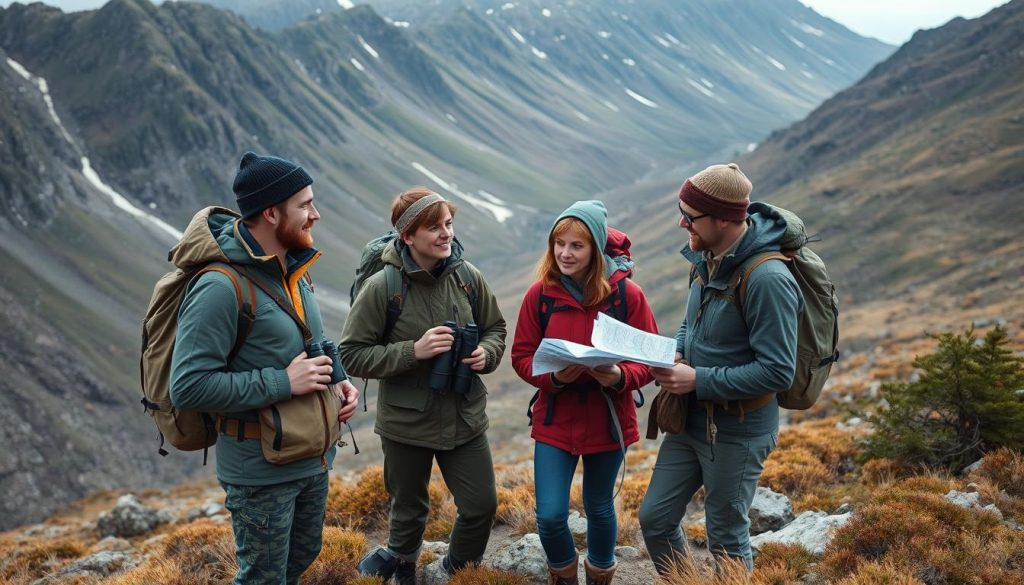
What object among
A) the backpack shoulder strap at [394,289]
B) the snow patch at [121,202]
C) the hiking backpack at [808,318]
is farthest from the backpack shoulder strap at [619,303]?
the snow patch at [121,202]

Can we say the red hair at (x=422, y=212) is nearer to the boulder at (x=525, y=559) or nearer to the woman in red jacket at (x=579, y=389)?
the woman in red jacket at (x=579, y=389)

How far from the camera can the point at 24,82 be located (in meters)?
131

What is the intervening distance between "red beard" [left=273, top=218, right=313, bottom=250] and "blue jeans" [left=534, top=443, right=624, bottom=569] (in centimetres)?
228

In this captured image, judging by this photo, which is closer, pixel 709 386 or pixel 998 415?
pixel 709 386

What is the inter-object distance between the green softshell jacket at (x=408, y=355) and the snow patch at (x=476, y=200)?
163m

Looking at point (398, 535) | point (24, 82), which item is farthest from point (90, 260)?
point (398, 535)

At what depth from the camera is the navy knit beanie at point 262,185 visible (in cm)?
475

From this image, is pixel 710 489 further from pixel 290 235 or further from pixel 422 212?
pixel 290 235

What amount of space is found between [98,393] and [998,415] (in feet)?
242

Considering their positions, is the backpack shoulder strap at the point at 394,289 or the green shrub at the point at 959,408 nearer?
the backpack shoulder strap at the point at 394,289

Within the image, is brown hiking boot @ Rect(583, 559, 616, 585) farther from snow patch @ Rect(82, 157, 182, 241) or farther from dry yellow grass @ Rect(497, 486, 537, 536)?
snow patch @ Rect(82, 157, 182, 241)

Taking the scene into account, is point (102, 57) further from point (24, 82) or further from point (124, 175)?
point (124, 175)

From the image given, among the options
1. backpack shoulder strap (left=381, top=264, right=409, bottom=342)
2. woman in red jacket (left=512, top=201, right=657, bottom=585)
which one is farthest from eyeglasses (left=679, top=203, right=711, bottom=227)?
backpack shoulder strap (left=381, top=264, right=409, bottom=342)

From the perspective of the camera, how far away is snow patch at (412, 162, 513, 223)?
170188mm
